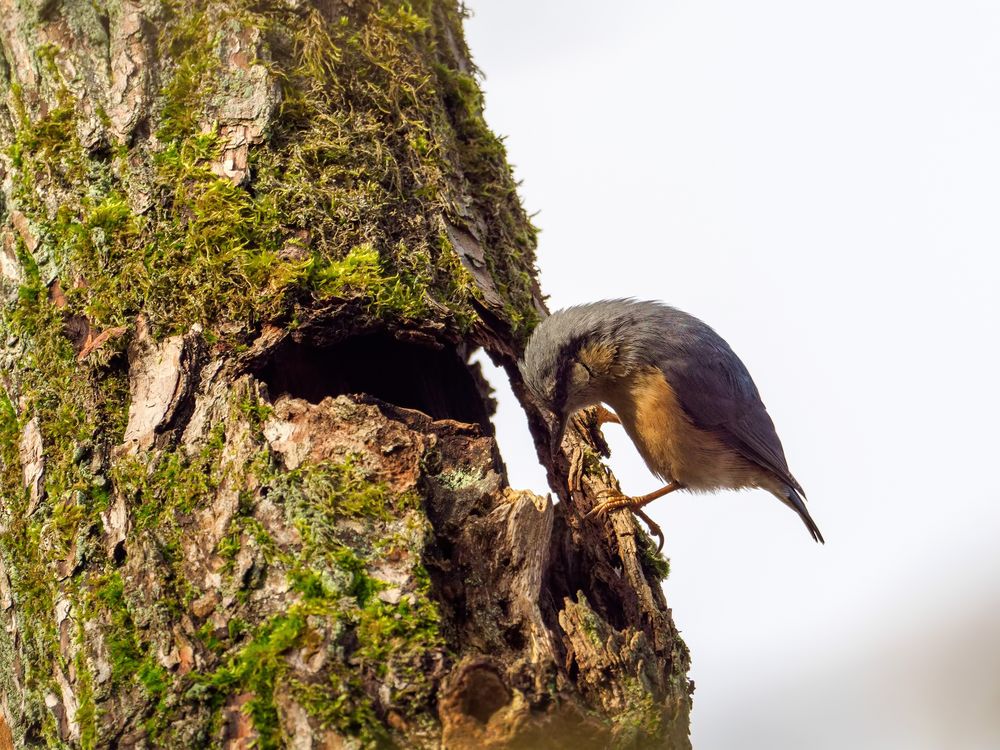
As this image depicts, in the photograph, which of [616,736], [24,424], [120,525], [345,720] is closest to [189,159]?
[24,424]

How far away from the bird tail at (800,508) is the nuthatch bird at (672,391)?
0.40 ft

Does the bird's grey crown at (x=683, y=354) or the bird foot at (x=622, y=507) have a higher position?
the bird's grey crown at (x=683, y=354)

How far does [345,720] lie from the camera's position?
203 centimetres

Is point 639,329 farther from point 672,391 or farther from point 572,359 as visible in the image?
point 572,359

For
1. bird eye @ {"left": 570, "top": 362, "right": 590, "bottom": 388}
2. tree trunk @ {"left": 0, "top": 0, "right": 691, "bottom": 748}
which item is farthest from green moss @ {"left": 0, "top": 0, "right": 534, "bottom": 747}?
bird eye @ {"left": 570, "top": 362, "right": 590, "bottom": 388}

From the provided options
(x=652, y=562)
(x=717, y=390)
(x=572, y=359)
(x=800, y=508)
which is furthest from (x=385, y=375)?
(x=800, y=508)

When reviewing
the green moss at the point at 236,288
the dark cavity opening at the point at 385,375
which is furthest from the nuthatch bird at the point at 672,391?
the green moss at the point at 236,288

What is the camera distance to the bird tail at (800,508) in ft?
15.1

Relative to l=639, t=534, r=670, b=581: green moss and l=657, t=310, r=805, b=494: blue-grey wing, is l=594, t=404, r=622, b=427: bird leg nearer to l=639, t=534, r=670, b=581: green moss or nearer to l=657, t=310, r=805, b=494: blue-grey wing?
l=657, t=310, r=805, b=494: blue-grey wing

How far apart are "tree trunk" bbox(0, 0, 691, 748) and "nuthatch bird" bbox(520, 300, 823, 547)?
0.69 metres

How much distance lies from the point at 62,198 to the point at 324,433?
1.09 meters

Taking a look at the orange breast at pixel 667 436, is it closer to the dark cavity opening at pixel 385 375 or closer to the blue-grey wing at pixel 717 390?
the blue-grey wing at pixel 717 390

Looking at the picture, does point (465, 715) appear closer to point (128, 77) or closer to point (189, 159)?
point (189, 159)

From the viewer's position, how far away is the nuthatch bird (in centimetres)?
405
